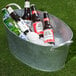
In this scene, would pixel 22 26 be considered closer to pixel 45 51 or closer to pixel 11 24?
pixel 11 24

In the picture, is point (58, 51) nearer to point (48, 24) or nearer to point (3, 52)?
point (48, 24)

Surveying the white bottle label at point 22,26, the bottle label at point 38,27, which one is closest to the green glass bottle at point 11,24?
the white bottle label at point 22,26

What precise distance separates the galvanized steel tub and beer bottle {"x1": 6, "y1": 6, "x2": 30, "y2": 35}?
0.28ft

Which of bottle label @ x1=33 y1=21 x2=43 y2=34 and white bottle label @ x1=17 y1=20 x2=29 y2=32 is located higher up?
white bottle label @ x1=17 y1=20 x2=29 y2=32

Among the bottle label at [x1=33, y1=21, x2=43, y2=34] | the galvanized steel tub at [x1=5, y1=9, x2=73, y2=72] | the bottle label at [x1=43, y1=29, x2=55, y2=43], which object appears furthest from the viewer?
the bottle label at [x1=33, y1=21, x2=43, y2=34]

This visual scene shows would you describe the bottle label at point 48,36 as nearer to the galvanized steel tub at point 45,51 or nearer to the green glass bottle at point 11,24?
A: the galvanized steel tub at point 45,51

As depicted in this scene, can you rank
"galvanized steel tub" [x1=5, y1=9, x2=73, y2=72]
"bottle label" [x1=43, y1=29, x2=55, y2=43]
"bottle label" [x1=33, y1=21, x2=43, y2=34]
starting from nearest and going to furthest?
1. "galvanized steel tub" [x1=5, y1=9, x2=73, y2=72]
2. "bottle label" [x1=43, y1=29, x2=55, y2=43]
3. "bottle label" [x1=33, y1=21, x2=43, y2=34]

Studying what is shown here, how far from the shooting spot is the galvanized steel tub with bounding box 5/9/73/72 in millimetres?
1676

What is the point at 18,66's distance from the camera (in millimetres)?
1905

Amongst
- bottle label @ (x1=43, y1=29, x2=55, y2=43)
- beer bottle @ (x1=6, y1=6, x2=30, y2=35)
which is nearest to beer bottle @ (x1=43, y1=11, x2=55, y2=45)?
bottle label @ (x1=43, y1=29, x2=55, y2=43)

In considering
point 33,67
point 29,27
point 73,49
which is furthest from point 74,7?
point 33,67

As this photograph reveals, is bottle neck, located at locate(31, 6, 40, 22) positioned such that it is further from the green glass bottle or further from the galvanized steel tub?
the green glass bottle

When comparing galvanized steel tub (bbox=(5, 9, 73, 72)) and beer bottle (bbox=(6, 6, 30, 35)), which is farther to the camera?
beer bottle (bbox=(6, 6, 30, 35))

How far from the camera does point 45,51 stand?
5.49ft
